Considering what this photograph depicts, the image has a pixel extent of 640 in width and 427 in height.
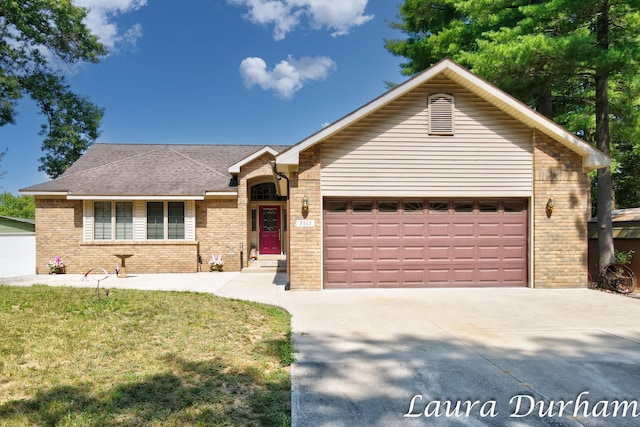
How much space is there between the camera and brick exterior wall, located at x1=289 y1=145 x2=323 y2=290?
30.2 feet

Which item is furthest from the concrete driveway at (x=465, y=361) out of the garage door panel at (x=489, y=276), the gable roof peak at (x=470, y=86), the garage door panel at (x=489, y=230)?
the gable roof peak at (x=470, y=86)

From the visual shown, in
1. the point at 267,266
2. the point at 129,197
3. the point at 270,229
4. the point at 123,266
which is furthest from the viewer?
the point at 270,229

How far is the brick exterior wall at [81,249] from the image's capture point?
43.4 feet

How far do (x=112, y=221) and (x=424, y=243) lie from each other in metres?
11.2

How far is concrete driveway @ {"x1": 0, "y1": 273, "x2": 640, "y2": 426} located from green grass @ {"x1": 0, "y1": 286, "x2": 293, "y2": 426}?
44 cm

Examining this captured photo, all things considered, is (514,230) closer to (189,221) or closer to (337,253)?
(337,253)

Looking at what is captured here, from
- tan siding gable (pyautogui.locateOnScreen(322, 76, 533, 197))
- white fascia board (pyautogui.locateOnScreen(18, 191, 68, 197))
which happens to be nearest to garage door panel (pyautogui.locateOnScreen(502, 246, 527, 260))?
tan siding gable (pyautogui.locateOnScreen(322, 76, 533, 197))

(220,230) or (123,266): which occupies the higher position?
(220,230)

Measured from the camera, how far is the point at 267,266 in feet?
46.2

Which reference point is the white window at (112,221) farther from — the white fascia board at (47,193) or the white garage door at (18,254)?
the white garage door at (18,254)

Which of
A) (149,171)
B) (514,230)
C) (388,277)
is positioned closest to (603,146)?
(514,230)

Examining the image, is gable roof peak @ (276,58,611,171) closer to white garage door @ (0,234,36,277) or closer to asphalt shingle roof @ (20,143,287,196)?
asphalt shingle roof @ (20,143,287,196)

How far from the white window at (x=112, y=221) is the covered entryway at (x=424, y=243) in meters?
8.36

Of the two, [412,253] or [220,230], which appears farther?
[220,230]
